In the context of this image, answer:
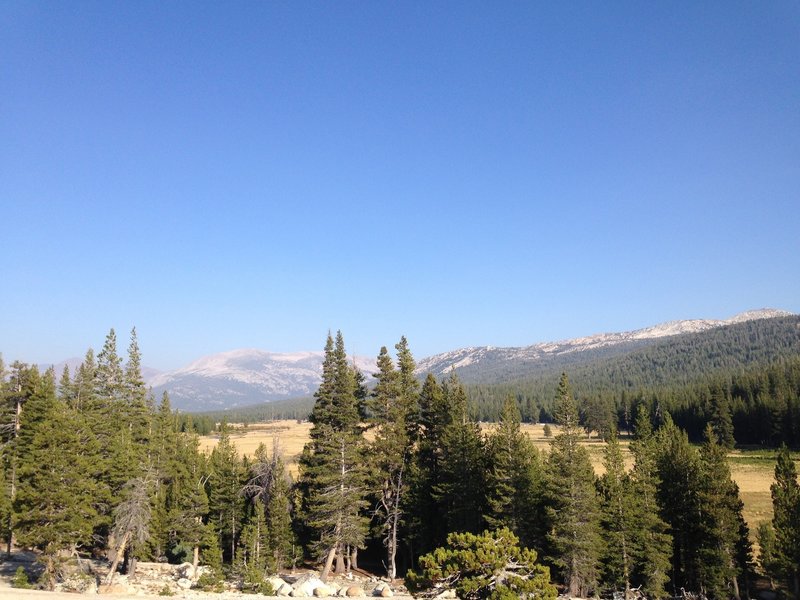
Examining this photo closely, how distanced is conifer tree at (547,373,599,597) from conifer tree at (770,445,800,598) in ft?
34.5

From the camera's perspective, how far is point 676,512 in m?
38.8

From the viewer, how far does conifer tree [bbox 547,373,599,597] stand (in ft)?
110

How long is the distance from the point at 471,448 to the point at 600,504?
33.4ft

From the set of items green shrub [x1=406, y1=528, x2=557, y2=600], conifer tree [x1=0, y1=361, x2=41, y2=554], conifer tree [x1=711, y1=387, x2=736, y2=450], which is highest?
conifer tree [x1=0, y1=361, x2=41, y2=554]

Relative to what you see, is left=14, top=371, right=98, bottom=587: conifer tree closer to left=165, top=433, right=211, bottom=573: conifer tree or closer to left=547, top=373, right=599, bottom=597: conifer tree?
left=165, top=433, right=211, bottom=573: conifer tree

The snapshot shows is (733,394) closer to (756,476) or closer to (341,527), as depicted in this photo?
(756,476)

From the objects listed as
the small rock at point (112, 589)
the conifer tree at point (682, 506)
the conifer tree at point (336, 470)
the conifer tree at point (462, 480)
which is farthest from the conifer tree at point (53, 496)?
the conifer tree at point (682, 506)

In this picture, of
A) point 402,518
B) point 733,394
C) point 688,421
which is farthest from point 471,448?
point 733,394

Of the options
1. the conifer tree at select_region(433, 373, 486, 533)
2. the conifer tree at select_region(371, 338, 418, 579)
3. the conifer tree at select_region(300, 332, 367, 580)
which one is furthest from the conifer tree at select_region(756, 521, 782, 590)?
the conifer tree at select_region(300, 332, 367, 580)

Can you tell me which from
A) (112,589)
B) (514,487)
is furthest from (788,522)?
(112,589)

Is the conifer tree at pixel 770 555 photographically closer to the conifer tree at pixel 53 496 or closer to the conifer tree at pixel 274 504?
the conifer tree at pixel 274 504

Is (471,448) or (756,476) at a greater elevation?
(471,448)

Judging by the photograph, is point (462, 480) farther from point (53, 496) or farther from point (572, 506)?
point (53, 496)

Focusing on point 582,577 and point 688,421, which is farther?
point 688,421
